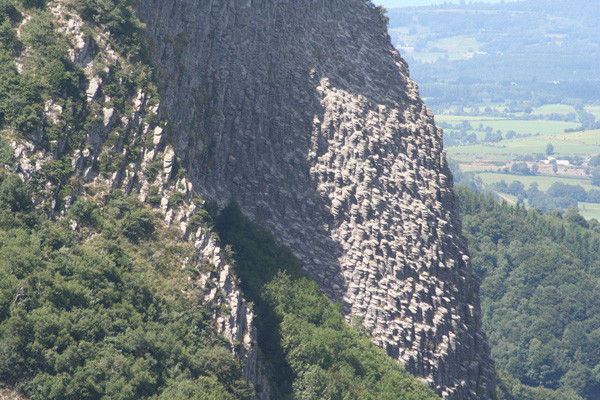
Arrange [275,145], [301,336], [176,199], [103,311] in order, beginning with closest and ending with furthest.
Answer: [103,311], [176,199], [301,336], [275,145]

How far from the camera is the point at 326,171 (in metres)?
95.4

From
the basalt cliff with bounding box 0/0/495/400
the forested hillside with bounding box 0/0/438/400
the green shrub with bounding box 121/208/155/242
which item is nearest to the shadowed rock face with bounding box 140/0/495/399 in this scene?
the basalt cliff with bounding box 0/0/495/400

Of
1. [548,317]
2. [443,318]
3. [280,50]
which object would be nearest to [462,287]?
[443,318]

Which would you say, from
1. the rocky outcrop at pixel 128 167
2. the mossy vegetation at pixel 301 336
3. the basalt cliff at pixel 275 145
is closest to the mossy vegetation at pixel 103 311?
the rocky outcrop at pixel 128 167

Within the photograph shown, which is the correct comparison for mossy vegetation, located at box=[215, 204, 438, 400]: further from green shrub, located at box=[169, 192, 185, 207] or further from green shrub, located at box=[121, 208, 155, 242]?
green shrub, located at box=[121, 208, 155, 242]

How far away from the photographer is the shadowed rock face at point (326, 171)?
8900cm

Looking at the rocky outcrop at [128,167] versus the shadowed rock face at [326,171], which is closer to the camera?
the rocky outcrop at [128,167]

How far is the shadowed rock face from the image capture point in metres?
89.0

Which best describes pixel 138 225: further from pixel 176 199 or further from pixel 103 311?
pixel 103 311

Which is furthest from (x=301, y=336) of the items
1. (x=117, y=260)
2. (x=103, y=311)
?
(x=103, y=311)

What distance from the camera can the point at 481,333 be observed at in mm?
101188

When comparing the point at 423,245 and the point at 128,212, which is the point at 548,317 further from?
the point at 128,212

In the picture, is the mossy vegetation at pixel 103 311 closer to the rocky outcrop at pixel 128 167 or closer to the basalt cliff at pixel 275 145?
the rocky outcrop at pixel 128 167

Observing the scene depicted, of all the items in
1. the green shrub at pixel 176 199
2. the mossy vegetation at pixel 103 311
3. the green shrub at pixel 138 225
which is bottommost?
the mossy vegetation at pixel 103 311
